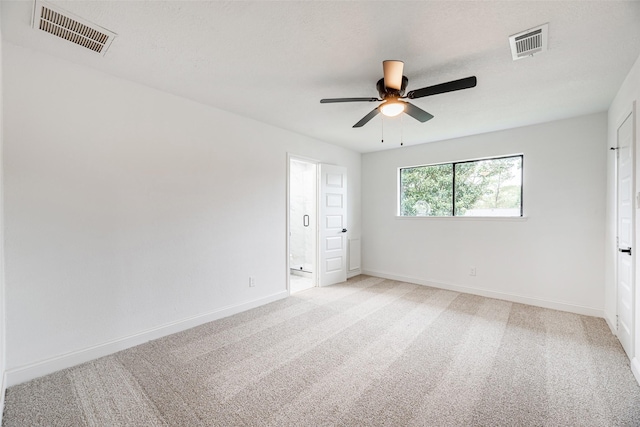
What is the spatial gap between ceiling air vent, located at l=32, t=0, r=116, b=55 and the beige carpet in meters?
2.49

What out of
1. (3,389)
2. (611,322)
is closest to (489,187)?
(611,322)

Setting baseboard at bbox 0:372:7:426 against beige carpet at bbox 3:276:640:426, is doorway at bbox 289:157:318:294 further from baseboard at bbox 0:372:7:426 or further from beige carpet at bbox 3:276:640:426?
baseboard at bbox 0:372:7:426

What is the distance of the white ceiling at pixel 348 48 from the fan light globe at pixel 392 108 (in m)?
0.30

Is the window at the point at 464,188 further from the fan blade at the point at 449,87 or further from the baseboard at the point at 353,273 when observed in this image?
the fan blade at the point at 449,87

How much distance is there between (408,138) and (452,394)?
11.8 ft

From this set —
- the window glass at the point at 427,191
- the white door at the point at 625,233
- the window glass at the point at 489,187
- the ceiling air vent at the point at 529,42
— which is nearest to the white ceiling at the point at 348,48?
the ceiling air vent at the point at 529,42

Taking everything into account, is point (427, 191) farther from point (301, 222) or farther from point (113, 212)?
point (113, 212)

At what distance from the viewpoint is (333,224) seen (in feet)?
16.4

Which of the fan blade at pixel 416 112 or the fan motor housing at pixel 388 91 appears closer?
the fan motor housing at pixel 388 91

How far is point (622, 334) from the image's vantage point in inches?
105

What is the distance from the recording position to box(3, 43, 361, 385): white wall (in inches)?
82.8

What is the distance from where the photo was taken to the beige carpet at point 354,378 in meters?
1.76

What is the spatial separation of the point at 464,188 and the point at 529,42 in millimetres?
2828

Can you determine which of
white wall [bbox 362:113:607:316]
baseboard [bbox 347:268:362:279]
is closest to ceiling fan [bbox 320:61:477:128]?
white wall [bbox 362:113:607:316]
